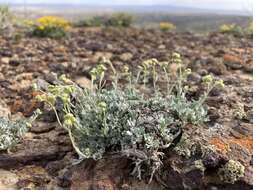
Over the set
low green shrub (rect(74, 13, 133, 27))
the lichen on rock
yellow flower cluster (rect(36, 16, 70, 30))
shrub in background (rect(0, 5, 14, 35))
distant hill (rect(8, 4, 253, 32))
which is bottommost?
distant hill (rect(8, 4, 253, 32))

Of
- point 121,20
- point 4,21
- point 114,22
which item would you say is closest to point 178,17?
point 121,20

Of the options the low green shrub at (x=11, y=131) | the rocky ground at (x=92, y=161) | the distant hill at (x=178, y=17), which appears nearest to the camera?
the rocky ground at (x=92, y=161)

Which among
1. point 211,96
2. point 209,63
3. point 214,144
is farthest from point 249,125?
point 209,63

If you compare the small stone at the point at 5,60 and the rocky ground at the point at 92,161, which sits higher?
A: the rocky ground at the point at 92,161

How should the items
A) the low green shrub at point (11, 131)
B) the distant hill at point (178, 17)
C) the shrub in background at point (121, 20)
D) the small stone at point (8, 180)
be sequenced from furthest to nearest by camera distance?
the distant hill at point (178, 17) → the shrub in background at point (121, 20) → the low green shrub at point (11, 131) → the small stone at point (8, 180)

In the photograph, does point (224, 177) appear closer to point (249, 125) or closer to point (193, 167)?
point (193, 167)

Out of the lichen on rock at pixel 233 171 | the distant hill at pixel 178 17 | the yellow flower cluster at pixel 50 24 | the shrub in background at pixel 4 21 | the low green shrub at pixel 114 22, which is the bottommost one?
the distant hill at pixel 178 17

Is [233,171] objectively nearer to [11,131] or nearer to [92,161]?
[92,161]

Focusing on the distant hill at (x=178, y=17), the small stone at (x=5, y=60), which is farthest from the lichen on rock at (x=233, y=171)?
the distant hill at (x=178, y=17)

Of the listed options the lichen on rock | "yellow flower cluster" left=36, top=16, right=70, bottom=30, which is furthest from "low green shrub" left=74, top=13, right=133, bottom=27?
the lichen on rock

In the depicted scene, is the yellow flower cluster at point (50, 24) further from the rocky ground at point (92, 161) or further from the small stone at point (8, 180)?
the small stone at point (8, 180)

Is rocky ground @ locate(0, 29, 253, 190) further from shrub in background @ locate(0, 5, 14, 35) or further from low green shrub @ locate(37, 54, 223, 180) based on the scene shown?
shrub in background @ locate(0, 5, 14, 35)

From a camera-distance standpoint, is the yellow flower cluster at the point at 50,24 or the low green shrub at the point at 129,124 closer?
the low green shrub at the point at 129,124

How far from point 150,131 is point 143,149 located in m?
0.17
